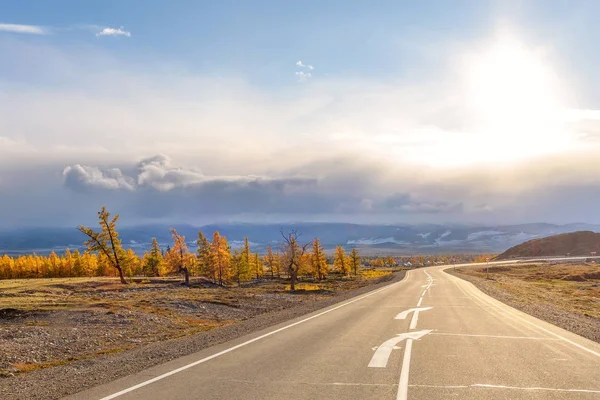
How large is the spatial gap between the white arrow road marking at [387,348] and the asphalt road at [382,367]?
0.02m

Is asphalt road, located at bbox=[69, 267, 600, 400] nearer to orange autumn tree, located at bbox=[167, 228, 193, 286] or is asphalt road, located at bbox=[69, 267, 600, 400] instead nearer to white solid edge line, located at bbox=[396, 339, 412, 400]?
white solid edge line, located at bbox=[396, 339, 412, 400]

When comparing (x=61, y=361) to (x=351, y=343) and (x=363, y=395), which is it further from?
(x=363, y=395)

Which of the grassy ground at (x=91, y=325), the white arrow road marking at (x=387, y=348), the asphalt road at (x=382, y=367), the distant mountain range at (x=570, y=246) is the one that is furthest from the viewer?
the distant mountain range at (x=570, y=246)

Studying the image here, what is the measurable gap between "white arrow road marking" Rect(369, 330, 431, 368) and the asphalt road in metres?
0.02

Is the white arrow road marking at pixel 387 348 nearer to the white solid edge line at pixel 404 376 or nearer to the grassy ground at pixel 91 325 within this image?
the white solid edge line at pixel 404 376

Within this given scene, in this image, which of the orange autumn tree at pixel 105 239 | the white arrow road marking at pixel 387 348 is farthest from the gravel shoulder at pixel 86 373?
the orange autumn tree at pixel 105 239

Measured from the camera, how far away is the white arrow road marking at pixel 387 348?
10.6 meters

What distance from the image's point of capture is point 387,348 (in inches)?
497

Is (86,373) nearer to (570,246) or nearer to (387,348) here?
(387,348)

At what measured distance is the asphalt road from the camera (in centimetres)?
835

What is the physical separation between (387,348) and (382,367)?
2.54m

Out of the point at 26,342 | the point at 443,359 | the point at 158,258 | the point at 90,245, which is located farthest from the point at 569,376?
the point at 158,258

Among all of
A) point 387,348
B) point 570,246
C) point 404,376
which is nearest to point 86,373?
point 404,376

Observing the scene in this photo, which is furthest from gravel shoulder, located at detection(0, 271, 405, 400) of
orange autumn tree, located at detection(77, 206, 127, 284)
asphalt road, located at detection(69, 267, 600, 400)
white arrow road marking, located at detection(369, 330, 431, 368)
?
orange autumn tree, located at detection(77, 206, 127, 284)
